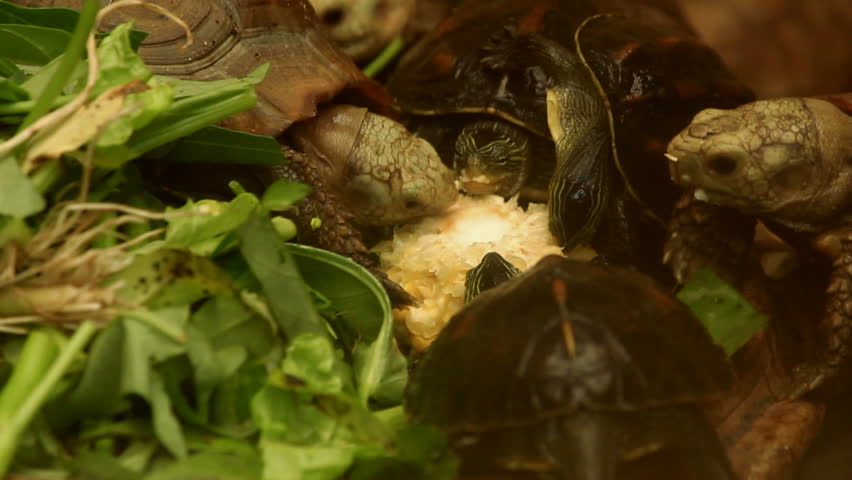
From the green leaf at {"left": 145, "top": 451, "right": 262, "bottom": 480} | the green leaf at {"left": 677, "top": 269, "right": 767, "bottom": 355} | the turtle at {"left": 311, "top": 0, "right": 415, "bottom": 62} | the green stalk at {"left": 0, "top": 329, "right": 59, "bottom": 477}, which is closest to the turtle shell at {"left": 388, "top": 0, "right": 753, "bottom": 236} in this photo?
the turtle at {"left": 311, "top": 0, "right": 415, "bottom": 62}

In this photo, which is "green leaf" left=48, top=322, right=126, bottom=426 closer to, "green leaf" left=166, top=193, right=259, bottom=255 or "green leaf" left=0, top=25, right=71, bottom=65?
"green leaf" left=166, top=193, right=259, bottom=255

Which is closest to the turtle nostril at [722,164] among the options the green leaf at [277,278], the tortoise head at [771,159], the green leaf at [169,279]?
the tortoise head at [771,159]

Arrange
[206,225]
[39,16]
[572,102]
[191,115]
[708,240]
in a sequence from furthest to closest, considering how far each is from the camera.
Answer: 1. [572,102]
2. [708,240]
3. [39,16]
4. [191,115]
5. [206,225]

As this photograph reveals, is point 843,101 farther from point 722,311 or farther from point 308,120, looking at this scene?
point 308,120

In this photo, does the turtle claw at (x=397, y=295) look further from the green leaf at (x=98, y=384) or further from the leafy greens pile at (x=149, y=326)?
the green leaf at (x=98, y=384)

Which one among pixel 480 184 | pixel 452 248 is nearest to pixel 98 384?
pixel 452 248

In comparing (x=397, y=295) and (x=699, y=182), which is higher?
(x=699, y=182)

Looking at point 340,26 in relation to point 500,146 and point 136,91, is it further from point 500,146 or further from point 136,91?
point 136,91
